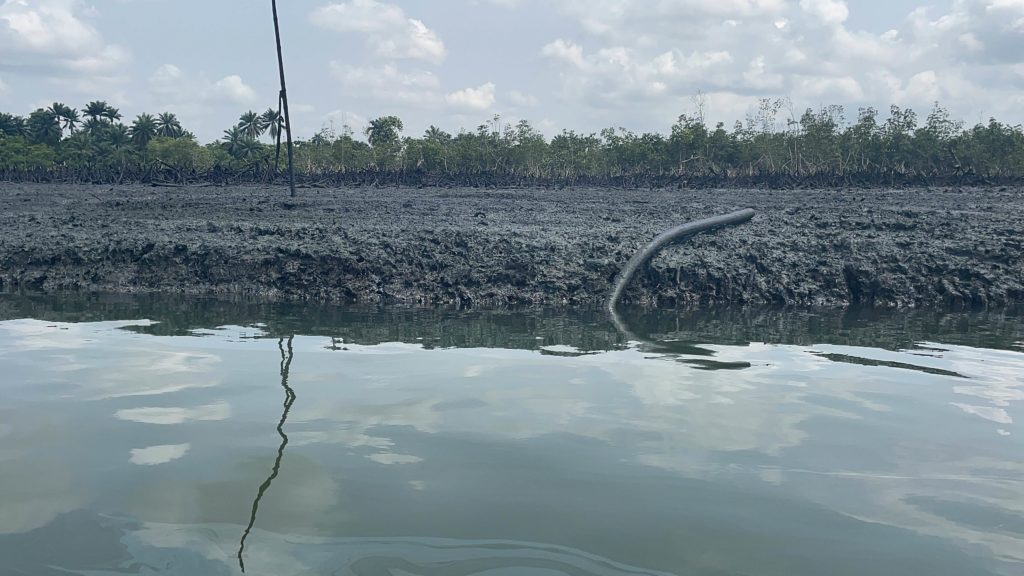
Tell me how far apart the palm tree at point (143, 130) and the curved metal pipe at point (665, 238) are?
275 ft

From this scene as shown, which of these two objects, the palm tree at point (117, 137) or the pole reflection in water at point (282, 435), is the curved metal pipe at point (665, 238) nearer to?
the pole reflection in water at point (282, 435)

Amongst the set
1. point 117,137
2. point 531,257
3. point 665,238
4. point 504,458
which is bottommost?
point 504,458

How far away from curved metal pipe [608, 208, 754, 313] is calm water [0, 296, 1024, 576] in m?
2.61

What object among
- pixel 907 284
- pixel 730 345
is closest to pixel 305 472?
pixel 730 345

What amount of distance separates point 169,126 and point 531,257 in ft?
304

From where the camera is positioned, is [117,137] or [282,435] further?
[117,137]

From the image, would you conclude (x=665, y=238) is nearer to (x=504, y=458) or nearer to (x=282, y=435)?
(x=504, y=458)

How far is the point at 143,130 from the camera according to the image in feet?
276

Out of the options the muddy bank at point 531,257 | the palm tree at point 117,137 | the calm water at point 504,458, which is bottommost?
the calm water at point 504,458

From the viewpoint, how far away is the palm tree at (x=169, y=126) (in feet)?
295

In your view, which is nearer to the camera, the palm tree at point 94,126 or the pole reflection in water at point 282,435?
the pole reflection in water at point 282,435

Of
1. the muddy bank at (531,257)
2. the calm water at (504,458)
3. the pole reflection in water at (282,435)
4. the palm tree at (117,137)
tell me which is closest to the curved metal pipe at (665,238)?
the muddy bank at (531,257)

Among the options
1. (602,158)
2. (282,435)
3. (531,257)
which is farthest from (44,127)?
(282,435)

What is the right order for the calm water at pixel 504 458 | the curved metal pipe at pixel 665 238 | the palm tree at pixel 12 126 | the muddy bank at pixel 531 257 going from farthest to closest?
the palm tree at pixel 12 126, the muddy bank at pixel 531 257, the curved metal pipe at pixel 665 238, the calm water at pixel 504 458
